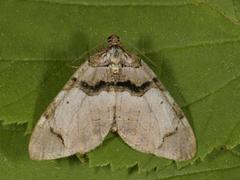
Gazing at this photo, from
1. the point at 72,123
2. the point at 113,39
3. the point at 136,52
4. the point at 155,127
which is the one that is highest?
the point at 113,39

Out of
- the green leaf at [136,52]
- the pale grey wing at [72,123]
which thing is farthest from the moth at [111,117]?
the green leaf at [136,52]

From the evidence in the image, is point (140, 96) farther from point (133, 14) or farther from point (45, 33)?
point (45, 33)

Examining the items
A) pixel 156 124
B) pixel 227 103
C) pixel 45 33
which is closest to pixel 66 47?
pixel 45 33

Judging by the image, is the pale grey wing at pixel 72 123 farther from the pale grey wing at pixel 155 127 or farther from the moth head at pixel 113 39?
the moth head at pixel 113 39

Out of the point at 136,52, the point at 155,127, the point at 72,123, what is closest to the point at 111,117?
the point at 72,123

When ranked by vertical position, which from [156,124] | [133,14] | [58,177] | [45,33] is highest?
[133,14]

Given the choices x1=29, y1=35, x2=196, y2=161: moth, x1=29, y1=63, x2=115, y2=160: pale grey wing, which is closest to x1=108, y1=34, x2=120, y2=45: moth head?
x1=29, y1=35, x2=196, y2=161: moth

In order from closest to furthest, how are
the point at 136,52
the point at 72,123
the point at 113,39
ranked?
the point at 72,123, the point at 113,39, the point at 136,52

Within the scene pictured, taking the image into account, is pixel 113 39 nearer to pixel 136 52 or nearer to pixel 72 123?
pixel 136 52
